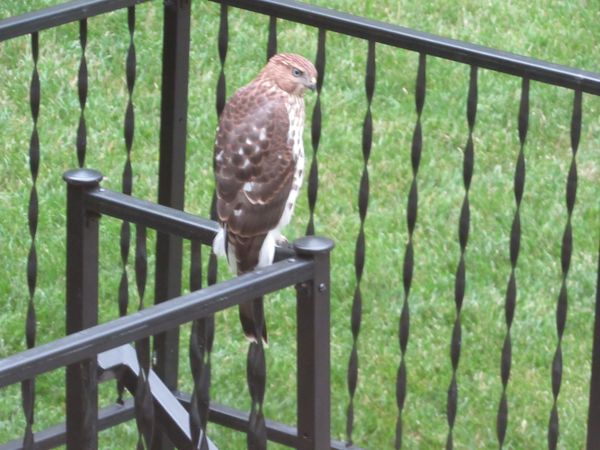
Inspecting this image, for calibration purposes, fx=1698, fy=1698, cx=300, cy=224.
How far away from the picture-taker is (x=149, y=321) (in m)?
3.06

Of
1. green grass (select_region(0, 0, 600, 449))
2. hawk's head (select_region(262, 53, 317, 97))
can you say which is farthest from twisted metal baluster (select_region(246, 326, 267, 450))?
green grass (select_region(0, 0, 600, 449))

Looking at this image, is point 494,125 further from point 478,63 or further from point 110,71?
point 478,63

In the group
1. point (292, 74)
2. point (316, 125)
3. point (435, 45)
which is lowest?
point (316, 125)

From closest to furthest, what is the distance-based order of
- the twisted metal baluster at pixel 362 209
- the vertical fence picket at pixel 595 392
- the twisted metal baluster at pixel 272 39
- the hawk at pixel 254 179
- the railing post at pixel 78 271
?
the railing post at pixel 78 271 < the hawk at pixel 254 179 < the vertical fence picket at pixel 595 392 < the twisted metal baluster at pixel 362 209 < the twisted metal baluster at pixel 272 39

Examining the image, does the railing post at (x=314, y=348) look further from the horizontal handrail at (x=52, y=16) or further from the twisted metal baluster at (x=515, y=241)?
the horizontal handrail at (x=52, y=16)

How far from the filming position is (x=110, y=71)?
8312 millimetres

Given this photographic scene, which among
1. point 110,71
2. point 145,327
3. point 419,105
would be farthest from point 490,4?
point 145,327

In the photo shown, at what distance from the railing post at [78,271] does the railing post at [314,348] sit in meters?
0.46

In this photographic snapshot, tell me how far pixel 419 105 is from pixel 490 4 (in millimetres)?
4528

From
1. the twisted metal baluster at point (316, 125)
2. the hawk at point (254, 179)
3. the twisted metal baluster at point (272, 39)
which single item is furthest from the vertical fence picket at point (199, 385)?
the twisted metal baluster at point (272, 39)

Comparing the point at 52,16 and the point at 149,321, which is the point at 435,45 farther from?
the point at 149,321

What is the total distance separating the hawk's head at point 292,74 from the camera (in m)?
4.50

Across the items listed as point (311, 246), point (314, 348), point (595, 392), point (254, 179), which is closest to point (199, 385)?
point (314, 348)

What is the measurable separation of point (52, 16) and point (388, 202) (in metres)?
2.88
